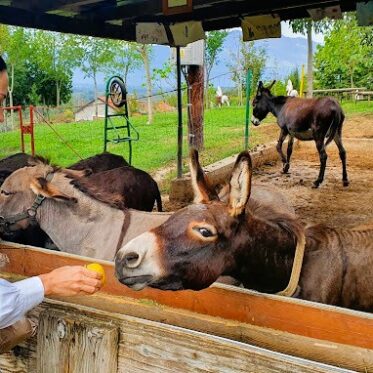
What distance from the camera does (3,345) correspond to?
1.87m

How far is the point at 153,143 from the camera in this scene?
13930 mm

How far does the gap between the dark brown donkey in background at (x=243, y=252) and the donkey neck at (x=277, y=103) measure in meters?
8.25

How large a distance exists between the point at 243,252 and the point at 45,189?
5.35ft

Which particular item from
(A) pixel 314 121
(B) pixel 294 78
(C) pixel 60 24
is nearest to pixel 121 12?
(C) pixel 60 24

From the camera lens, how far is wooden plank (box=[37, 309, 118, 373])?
1782 millimetres

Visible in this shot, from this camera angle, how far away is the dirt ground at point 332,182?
7109 millimetres

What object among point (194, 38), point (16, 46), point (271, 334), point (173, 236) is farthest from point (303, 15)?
point (16, 46)

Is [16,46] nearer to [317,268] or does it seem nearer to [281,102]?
[281,102]

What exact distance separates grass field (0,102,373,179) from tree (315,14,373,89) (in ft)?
17.3

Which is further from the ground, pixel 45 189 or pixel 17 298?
pixel 45 189

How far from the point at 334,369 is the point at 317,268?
119 cm

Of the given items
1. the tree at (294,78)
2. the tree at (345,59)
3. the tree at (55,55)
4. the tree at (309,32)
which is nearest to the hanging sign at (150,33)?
the tree at (309,32)

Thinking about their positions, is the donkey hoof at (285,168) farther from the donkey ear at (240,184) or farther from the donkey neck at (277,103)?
the donkey ear at (240,184)

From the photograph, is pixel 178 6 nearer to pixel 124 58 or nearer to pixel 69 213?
pixel 69 213
